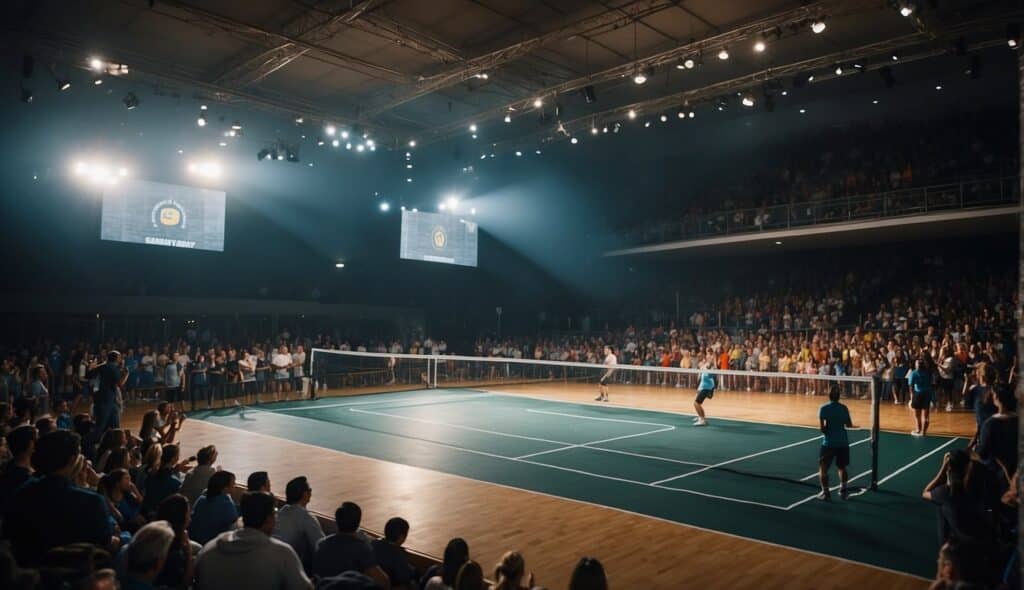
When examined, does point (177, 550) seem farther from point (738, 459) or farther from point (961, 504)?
point (738, 459)

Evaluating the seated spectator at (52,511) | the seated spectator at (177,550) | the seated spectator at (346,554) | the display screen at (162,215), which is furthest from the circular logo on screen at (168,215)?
the seated spectator at (346,554)

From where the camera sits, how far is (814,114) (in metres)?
28.0

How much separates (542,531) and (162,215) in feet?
64.4

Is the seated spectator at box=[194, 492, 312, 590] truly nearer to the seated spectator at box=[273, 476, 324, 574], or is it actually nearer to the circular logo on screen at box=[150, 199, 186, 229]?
the seated spectator at box=[273, 476, 324, 574]

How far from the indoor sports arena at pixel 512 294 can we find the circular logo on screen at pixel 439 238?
1.74 ft

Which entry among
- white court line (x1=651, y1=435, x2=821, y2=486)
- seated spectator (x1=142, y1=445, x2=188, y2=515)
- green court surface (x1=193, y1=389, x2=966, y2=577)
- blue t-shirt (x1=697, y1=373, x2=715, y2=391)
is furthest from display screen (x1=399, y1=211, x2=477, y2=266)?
seated spectator (x1=142, y1=445, x2=188, y2=515)

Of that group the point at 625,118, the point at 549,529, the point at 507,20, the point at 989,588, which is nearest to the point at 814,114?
the point at 625,118

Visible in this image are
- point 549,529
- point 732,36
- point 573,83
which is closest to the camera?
point 549,529

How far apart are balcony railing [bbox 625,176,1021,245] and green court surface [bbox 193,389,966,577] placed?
37.0 ft

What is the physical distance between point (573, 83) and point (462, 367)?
595 inches

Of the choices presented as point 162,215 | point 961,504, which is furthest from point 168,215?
point 961,504

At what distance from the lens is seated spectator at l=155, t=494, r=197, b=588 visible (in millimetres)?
4547

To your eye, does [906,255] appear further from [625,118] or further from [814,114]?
[625,118]

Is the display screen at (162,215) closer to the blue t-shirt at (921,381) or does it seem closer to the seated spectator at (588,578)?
the blue t-shirt at (921,381)
